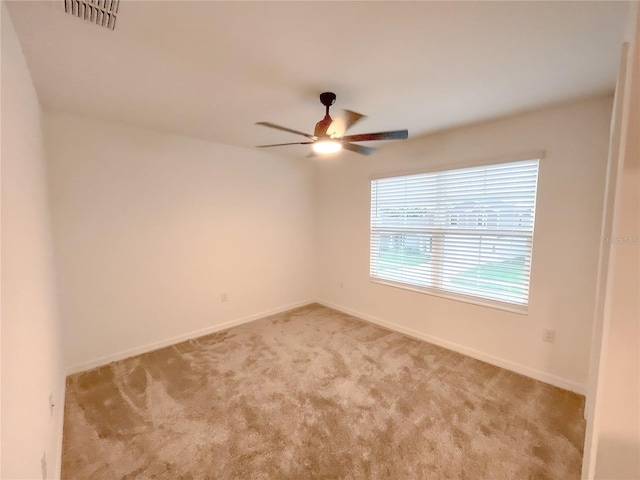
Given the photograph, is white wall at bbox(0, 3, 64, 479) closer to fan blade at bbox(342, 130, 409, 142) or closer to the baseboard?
the baseboard

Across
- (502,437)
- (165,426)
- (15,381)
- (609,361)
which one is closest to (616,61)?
(609,361)

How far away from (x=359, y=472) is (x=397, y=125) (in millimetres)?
2802

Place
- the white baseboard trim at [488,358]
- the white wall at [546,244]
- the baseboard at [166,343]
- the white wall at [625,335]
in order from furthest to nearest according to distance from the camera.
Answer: the baseboard at [166,343] < the white baseboard trim at [488,358] < the white wall at [546,244] < the white wall at [625,335]

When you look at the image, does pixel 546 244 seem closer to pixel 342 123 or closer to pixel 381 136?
pixel 381 136

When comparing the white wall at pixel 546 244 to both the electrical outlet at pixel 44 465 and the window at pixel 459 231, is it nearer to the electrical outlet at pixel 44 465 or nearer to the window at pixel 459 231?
the window at pixel 459 231

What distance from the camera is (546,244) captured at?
7.88ft

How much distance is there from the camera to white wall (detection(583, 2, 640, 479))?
0.81 metres

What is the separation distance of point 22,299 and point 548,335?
3590 mm

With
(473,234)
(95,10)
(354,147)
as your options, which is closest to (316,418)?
(354,147)

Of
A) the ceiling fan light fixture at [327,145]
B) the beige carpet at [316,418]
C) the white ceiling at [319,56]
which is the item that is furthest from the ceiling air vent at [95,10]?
the beige carpet at [316,418]

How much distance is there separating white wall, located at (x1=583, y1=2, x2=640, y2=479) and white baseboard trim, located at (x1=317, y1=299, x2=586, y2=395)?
6.45ft

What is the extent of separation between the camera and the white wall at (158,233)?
252 centimetres

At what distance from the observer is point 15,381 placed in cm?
100

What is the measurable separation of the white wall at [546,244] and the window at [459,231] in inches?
4.4
